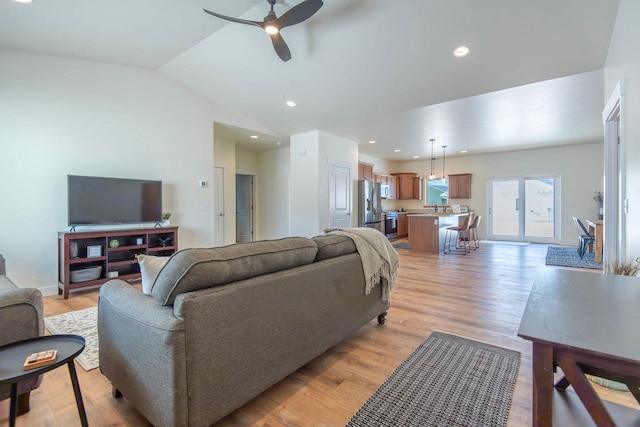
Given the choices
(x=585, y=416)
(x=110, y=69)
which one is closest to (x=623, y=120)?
(x=585, y=416)

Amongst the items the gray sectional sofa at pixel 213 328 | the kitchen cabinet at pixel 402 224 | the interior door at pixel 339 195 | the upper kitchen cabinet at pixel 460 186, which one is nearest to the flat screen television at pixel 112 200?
the gray sectional sofa at pixel 213 328

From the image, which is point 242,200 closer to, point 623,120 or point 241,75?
point 241,75

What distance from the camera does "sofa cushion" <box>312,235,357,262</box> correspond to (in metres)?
2.06

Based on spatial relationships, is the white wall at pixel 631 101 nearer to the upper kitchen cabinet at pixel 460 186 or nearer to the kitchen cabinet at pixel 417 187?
the upper kitchen cabinet at pixel 460 186

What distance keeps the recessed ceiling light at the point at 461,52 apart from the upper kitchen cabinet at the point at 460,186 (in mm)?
6378

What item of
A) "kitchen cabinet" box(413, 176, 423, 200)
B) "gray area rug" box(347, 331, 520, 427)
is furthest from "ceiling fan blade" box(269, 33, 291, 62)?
"kitchen cabinet" box(413, 176, 423, 200)

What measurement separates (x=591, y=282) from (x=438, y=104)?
4.01 m

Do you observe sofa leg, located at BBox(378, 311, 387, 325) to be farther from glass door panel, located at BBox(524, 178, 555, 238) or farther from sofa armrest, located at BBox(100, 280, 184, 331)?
glass door panel, located at BBox(524, 178, 555, 238)

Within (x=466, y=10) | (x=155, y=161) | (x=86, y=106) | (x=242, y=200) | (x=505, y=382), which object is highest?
(x=466, y=10)

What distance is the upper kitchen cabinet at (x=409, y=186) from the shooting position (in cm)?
1006

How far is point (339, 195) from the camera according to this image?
6.63 meters

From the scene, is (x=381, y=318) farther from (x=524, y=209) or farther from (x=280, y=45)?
(x=524, y=209)

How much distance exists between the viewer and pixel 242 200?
8125 millimetres

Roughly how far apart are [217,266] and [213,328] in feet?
0.89
